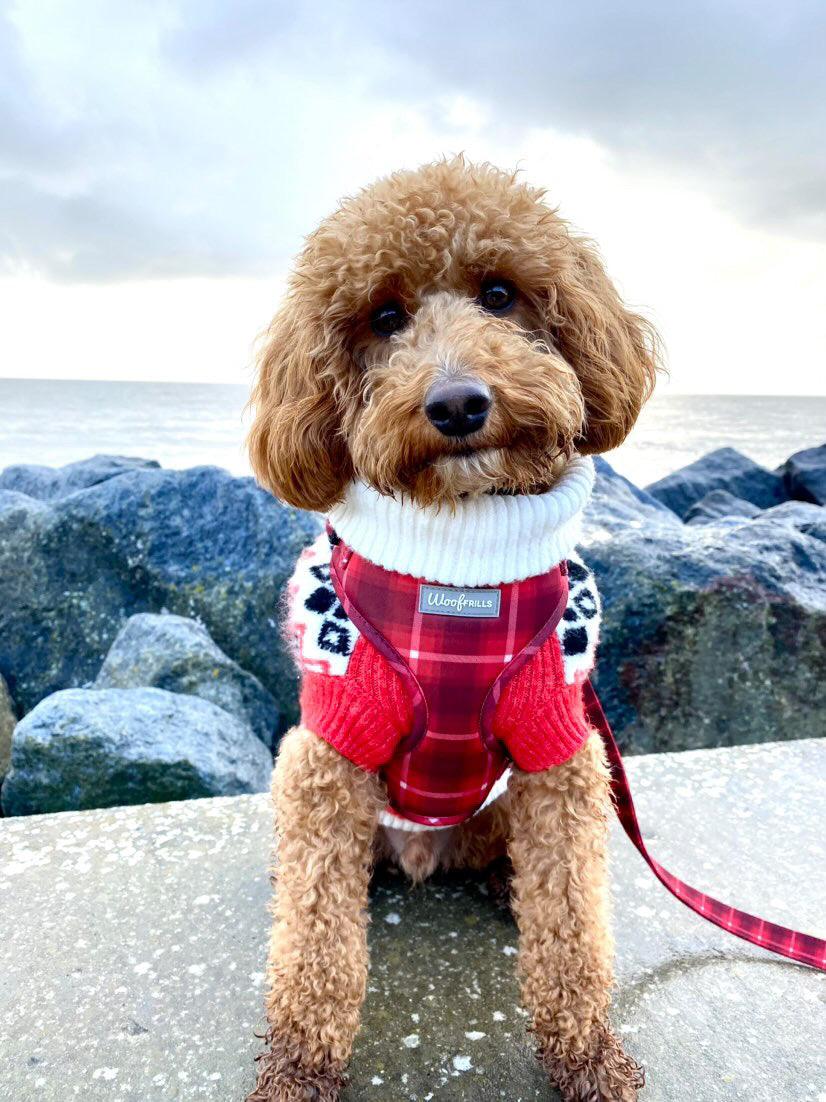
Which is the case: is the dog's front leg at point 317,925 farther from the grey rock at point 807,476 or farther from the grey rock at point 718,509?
the grey rock at point 807,476

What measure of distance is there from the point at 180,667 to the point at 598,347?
2.62 m

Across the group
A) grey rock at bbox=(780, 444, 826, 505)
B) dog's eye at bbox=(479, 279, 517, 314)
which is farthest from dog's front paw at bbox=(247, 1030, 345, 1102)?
grey rock at bbox=(780, 444, 826, 505)

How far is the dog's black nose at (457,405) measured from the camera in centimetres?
162

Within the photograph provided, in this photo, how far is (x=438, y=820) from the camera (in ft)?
6.96

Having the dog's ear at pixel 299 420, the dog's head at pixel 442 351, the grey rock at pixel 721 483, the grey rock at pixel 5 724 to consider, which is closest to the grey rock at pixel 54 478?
the grey rock at pixel 5 724

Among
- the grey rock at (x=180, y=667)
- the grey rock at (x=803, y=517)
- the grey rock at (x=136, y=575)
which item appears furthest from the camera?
the grey rock at (x=803, y=517)

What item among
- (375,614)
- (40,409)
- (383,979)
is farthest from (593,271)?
(40,409)

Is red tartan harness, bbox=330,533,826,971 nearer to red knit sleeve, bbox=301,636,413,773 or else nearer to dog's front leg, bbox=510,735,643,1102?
red knit sleeve, bbox=301,636,413,773

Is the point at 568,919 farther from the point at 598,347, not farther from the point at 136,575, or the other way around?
the point at 136,575

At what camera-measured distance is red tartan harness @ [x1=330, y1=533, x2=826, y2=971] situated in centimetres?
184

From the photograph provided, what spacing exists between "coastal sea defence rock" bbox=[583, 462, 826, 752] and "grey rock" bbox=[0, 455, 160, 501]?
173 inches

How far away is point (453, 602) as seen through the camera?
6.10 feet

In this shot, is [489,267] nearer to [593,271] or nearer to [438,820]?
[593,271]

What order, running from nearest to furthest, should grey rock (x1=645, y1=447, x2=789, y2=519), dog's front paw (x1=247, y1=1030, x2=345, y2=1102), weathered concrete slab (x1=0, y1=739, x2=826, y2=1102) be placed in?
dog's front paw (x1=247, y1=1030, x2=345, y2=1102) < weathered concrete slab (x1=0, y1=739, x2=826, y2=1102) < grey rock (x1=645, y1=447, x2=789, y2=519)
